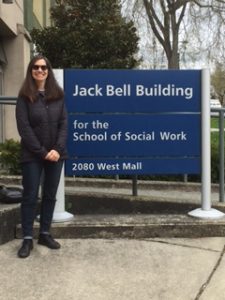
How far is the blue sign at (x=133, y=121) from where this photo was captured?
5477mm

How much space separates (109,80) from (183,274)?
6.77 feet

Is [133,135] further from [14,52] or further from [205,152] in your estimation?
[14,52]

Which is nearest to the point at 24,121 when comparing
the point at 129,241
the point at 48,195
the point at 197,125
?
the point at 48,195

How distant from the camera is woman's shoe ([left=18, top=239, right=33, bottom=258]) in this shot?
4.66 m

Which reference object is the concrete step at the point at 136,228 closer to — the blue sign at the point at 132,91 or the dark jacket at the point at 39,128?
the dark jacket at the point at 39,128

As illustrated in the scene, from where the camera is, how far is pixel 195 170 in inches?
224

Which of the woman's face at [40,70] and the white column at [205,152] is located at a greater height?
the woman's face at [40,70]

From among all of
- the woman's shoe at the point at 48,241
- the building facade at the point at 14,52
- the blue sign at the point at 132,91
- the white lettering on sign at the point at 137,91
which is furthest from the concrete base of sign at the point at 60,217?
the building facade at the point at 14,52

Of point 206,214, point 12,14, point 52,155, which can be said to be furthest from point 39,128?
point 12,14

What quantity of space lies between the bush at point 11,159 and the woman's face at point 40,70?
4344mm

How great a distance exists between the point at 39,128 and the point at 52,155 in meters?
0.25

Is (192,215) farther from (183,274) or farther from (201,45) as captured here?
(201,45)

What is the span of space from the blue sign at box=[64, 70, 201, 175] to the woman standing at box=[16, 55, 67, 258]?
0.70 meters

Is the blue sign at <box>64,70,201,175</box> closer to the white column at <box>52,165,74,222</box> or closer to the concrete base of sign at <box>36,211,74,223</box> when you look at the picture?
the white column at <box>52,165,74,222</box>
